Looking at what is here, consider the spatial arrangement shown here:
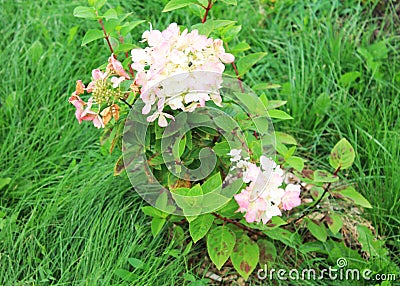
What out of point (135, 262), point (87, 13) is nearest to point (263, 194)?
point (135, 262)

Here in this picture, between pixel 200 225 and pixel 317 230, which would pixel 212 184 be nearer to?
pixel 200 225

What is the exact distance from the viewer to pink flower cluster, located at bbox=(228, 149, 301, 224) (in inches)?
64.9

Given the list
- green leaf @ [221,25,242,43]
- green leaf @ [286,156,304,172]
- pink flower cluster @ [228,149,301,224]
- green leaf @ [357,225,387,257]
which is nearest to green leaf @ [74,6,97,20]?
green leaf @ [221,25,242,43]

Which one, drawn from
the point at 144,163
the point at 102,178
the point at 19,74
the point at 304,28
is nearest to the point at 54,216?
the point at 102,178

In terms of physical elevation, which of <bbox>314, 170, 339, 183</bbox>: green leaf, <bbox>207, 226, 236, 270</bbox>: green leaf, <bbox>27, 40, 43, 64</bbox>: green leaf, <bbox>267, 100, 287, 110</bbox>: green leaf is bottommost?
<bbox>207, 226, 236, 270</bbox>: green leaf

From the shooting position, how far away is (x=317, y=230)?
192cm

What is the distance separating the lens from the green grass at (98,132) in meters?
1.96

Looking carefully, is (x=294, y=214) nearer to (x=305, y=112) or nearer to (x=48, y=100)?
(x=305, y=112)

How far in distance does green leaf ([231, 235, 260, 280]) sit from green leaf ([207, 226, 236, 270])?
6 cm

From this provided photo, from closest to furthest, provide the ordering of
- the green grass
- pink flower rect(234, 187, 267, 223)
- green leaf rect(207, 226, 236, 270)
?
pink flower rect(234, 187, 267, 223)
green leaf rect(207, 226, 236, 270)
the green grass

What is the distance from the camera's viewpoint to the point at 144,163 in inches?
69.8

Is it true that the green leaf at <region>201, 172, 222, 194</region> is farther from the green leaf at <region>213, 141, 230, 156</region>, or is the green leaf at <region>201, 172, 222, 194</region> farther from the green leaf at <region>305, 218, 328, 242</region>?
the green leaf at <region>305, 218, 328, 242</region>

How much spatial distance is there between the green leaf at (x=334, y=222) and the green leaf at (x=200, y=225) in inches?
16.5

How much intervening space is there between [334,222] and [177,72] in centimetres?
78
